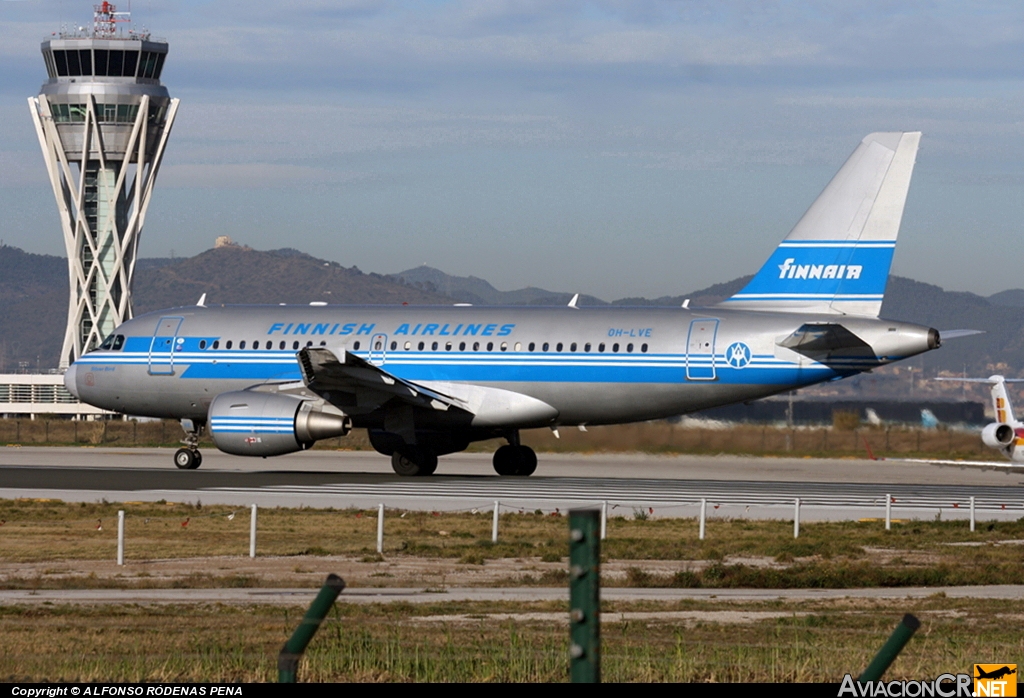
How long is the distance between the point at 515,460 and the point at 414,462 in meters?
3.22

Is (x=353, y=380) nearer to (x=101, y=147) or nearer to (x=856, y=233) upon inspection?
(x=856, y=233)

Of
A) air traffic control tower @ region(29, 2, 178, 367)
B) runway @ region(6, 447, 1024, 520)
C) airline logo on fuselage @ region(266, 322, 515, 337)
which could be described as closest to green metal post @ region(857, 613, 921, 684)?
runway @ region(6, 447, 1024, 520)

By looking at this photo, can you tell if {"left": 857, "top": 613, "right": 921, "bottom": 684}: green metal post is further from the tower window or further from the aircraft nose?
the tower window

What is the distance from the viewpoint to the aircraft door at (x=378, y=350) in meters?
44.5

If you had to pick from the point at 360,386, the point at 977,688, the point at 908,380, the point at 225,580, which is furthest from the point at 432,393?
the point at 908,380

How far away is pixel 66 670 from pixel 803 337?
29.1 meters

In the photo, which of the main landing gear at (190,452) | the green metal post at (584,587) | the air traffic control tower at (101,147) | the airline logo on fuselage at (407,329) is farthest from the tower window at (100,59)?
the green metal post at (584,587)

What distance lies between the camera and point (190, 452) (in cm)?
4741

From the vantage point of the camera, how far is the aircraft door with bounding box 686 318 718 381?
1612 inches

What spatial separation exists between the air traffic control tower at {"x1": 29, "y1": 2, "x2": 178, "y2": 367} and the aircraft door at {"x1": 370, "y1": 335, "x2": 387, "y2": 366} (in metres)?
81.7

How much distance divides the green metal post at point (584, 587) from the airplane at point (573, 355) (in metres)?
32.1

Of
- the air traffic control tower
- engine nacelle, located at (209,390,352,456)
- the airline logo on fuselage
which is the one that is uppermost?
the air traffic control tower

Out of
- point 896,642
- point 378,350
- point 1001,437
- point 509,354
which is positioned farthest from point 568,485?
point 896,642

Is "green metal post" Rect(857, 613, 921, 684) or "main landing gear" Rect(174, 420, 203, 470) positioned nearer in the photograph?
"green metal post" Rect(857, 613, 921, 684)
